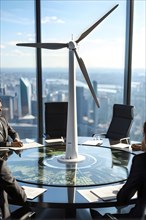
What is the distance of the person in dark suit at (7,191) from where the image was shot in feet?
5.94

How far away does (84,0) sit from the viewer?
4.86 m

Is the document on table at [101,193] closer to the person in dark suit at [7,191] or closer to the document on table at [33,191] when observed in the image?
→ the document on table at [33,191]

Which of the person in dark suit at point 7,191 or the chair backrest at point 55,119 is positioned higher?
the chair backrest at point 55,119

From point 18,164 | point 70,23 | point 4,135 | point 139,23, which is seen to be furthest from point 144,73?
point 18,164

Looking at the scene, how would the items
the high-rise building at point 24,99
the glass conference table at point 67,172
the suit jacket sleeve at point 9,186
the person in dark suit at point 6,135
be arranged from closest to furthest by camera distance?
the suit jacket sleeve at point 9,186 < the glass conference table at point 67,172 < the person in dark suit at point 6,135 < the high-rise building at point 24,99

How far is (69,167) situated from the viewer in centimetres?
262

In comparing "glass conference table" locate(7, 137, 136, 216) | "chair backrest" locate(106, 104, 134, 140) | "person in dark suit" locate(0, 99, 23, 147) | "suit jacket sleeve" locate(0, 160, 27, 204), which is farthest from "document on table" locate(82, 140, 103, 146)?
"suit jacket sleeve" locate(0, 160, 27, 204)

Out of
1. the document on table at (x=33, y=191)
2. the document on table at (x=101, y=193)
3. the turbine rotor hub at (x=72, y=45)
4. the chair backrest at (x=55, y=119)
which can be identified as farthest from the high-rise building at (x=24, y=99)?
Result: the document on table at (x=101, y=193)

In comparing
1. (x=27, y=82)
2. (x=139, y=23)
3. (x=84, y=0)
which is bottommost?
(x=27, y=82)

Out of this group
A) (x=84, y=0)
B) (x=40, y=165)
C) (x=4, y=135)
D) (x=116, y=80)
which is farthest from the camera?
(x=116, y=80)

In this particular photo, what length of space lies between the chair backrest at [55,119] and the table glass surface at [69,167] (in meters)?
1.00

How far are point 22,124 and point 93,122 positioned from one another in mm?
1363

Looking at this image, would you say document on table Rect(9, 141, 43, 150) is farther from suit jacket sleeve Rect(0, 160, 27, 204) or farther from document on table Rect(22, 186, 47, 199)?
suit jacket sleeve Rect(0, 160, 27, 204)

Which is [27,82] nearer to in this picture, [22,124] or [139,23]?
[22,124]
